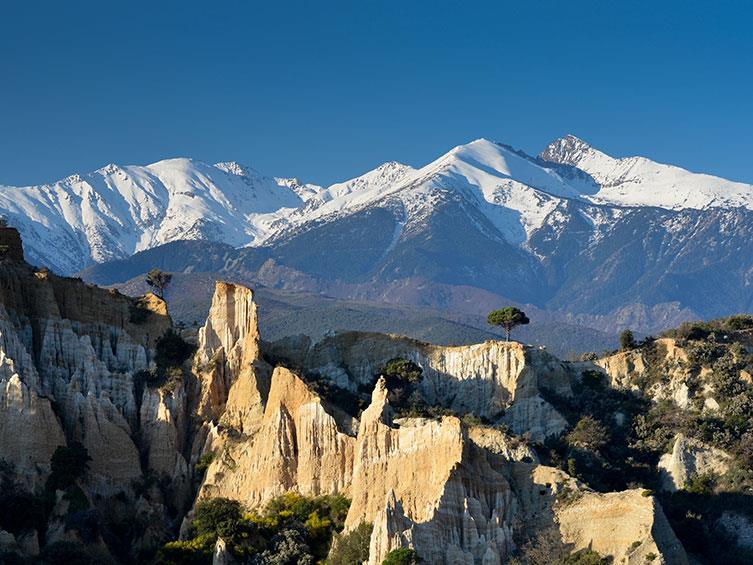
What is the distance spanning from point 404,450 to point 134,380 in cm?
2168

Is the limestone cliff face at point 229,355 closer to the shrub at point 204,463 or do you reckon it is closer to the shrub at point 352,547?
the shrub at point 204,463

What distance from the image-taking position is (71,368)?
286 ft

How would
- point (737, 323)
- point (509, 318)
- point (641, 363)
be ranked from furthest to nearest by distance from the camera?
point (509, 318) < point (737, 323) < point (641, 363)

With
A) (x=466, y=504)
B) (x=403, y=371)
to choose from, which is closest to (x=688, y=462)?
(x=403, y=371)

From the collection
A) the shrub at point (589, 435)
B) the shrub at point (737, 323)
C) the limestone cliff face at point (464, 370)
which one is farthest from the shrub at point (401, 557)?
the shrub at point (737, 323)

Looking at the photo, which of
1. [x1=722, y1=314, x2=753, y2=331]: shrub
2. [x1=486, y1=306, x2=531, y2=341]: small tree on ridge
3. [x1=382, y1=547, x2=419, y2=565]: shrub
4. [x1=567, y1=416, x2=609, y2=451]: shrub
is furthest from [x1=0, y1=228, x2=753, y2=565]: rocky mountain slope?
[x1=486, y1=306, x2=531, y2=341]: small tree on ridge

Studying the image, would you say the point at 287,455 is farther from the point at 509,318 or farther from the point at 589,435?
the point at 509,318

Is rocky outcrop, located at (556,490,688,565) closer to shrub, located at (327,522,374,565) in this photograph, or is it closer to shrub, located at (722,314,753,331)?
shrub, located at (327,522,374,565)

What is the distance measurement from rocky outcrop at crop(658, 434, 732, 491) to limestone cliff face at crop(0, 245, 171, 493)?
33139 mm

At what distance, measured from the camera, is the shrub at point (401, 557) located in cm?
6706

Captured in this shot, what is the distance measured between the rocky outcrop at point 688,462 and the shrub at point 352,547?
84.7 ft

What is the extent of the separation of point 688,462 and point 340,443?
81.5 ft

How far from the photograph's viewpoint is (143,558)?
251 ft

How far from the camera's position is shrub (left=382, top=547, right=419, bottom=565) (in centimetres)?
6706
